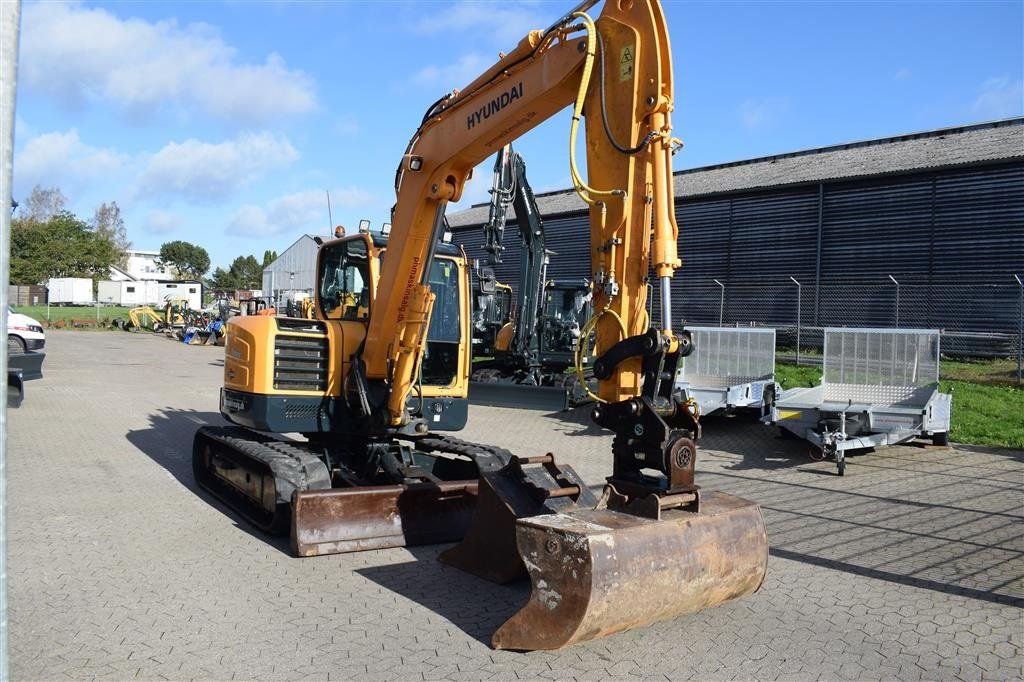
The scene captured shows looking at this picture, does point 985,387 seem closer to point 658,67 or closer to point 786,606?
point 786,606

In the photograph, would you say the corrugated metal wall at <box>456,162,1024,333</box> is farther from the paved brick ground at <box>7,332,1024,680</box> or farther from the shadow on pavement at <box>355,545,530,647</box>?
the shadow on pavement at <box>355,545,530,647</box>

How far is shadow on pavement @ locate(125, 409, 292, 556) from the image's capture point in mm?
7223

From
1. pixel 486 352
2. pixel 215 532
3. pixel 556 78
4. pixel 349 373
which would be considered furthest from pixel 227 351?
pixel 486 352

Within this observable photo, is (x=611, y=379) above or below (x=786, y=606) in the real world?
above

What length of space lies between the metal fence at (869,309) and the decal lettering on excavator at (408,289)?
12435mm

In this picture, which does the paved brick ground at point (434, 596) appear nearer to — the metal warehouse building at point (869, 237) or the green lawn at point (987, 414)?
the green lawn at point (987, 414)

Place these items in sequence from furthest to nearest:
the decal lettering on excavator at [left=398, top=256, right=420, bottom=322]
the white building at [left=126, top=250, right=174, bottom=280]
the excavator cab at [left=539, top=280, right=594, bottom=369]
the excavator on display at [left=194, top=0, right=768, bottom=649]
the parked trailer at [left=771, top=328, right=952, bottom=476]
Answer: the white building at [left=126, top=250, right=174, bottom=280] → the excavator cab at [left=539, top=280, right=594, bottom=369] → the parked trailer at [left=771, top=328, right=952, bottom=476] → the decal lettering on excavator at [left=398, top=256, right=420, bottom=322] → the excavator on display at [left=194, top=0, right=768, bottom=649]

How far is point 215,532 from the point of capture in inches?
277

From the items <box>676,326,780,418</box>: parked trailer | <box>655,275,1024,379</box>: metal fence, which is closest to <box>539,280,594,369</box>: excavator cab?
<box>676,326,780,418</box>: parked trailer

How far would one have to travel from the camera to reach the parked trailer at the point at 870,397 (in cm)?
1048

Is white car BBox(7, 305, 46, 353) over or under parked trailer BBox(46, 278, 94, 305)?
under

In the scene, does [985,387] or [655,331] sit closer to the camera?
[655,331]

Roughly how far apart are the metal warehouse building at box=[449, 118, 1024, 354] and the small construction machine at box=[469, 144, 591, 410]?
581 centimetres

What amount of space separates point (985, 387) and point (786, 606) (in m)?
12.0
